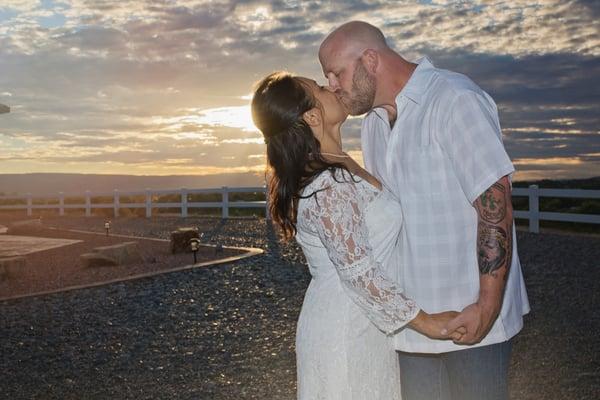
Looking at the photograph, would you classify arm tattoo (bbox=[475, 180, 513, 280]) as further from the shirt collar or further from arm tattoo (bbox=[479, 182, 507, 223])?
the shirt collar

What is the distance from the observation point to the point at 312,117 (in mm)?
2742

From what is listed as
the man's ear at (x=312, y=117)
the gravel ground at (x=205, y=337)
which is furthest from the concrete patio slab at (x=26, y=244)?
the man's ear at (x=312, y=117)

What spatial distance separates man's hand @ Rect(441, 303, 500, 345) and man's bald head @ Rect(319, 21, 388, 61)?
948 millimetres

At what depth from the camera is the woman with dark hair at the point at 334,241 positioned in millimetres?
2572

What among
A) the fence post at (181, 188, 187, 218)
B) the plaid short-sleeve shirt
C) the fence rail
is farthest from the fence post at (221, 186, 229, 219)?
the plaid short-sleeve shirt

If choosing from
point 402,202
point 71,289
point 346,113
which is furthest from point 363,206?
point 71,289

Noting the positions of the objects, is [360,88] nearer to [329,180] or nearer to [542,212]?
[329,180]

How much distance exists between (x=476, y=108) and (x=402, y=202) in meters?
0.40

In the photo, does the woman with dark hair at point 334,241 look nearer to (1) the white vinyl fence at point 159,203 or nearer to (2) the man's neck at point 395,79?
(2) the man's neck at point 395,79

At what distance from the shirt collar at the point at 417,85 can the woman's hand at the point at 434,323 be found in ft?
2.32

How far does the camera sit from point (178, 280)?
11.1 metres

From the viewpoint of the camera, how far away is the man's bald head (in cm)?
275

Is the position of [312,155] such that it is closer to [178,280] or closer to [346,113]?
[346,113]

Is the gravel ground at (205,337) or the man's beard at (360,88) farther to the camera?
the gravel ground at (205,337)
